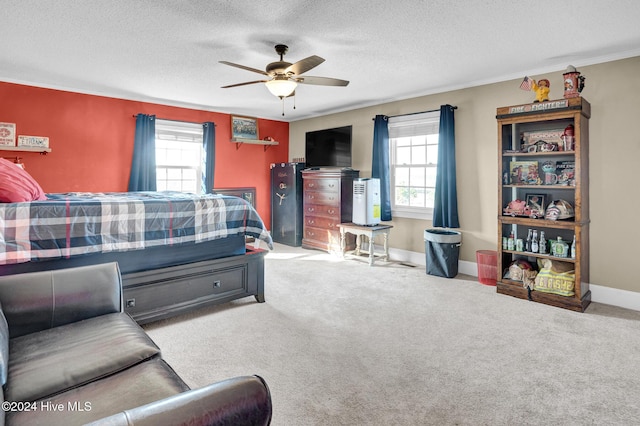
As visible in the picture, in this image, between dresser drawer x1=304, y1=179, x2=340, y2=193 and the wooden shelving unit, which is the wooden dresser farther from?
the wooden shelving unit

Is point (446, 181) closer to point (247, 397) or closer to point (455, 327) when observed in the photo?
point (455, 327)

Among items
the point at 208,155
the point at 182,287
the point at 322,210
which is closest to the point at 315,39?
the point at 182,287

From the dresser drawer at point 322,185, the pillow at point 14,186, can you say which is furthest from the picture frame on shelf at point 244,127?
the pillow at point 14,186

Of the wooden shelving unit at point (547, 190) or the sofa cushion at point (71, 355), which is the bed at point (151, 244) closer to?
the sofa cushion at point (71, 355)

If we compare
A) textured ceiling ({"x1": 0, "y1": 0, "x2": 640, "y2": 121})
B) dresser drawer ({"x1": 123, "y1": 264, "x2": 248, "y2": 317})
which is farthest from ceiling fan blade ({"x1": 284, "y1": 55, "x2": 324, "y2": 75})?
dresser drawer ({"x1": 123, "y1": 264, "x2": 248, "y2": 317})

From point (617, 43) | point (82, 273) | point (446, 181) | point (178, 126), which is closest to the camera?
point (82, 273)

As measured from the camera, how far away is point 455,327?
2.93 meters

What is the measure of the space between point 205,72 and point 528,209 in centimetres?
390

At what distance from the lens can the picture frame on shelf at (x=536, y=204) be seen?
3667 mm

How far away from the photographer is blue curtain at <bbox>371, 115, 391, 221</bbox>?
538cm

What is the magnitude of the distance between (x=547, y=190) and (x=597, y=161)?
20.1 inches

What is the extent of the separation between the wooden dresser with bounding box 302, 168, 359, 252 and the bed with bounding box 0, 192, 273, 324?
2335 millimetres

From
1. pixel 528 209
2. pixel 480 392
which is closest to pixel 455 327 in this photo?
pixel 480 392

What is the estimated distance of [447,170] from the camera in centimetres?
463
